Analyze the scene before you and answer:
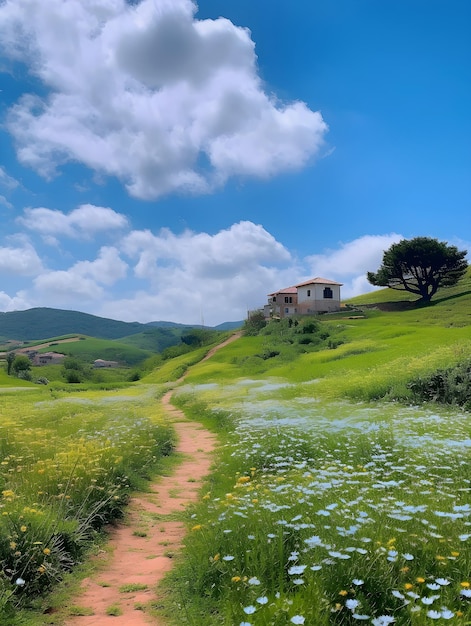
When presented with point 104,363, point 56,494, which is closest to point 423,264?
point 56,494

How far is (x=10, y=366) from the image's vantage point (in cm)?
9056

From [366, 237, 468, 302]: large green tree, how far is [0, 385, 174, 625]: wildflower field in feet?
257

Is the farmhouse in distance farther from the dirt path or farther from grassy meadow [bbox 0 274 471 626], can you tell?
the dirt path

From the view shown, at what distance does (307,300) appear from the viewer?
87750mm

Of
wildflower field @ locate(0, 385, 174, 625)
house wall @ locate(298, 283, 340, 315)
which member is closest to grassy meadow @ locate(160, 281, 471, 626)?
wildflower field @ locate(0, 385, 174, 625)

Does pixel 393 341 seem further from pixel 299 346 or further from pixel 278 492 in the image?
pixel 278 492

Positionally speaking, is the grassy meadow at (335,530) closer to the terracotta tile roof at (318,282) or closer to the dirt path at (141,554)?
the dirt path at (141,554)

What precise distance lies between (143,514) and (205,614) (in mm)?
4113

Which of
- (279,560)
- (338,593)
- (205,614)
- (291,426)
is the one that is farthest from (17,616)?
(291,426)

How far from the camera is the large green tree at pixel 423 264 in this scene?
3268 inches

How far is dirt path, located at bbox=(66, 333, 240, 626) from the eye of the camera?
5.09 metres

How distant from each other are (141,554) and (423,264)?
8566 cm

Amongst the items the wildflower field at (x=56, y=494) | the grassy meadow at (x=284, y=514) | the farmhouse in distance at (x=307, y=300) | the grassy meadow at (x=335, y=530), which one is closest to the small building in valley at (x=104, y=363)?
the farmhouse in distance at (x=307, y=300)

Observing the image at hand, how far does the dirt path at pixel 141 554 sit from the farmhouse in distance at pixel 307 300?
7536 cm
